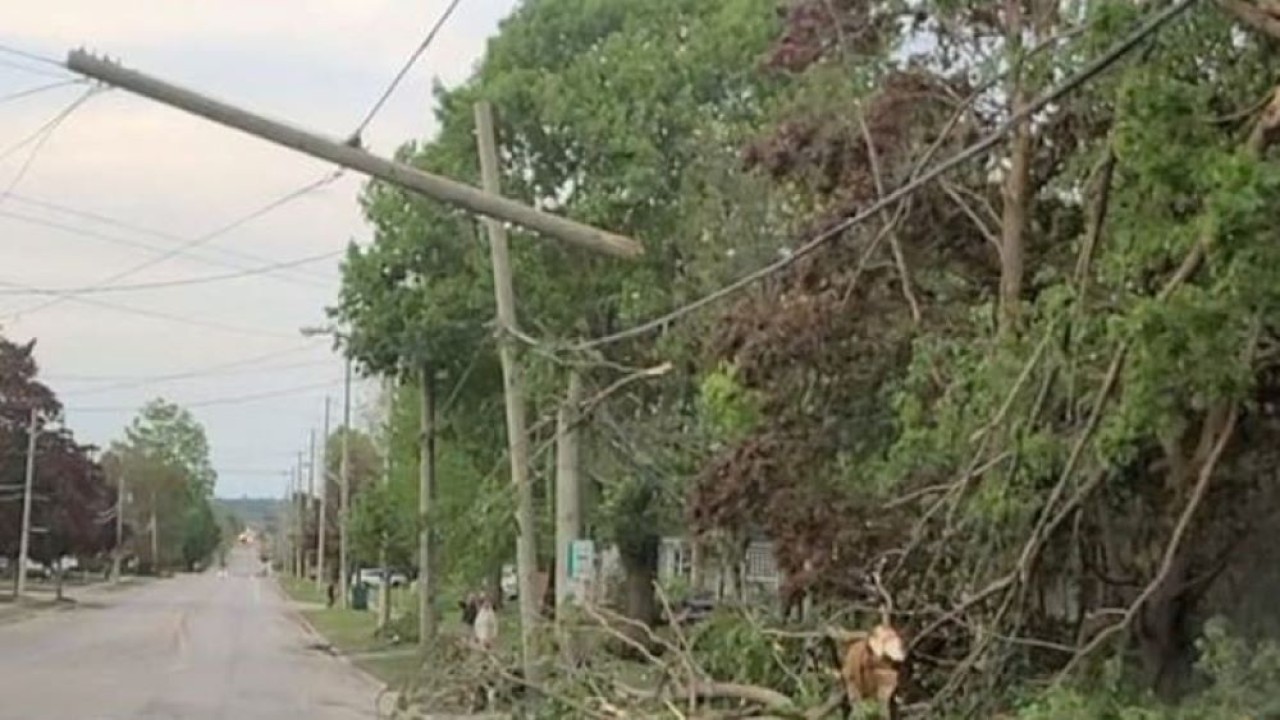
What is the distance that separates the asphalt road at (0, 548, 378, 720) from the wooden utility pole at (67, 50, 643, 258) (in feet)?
38.0

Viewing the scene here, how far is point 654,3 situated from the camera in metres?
38.9

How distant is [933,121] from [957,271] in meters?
1.61

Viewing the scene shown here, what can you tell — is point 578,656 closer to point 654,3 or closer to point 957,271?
point 957,271

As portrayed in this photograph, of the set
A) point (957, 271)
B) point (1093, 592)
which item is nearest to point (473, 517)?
point (957, 271)

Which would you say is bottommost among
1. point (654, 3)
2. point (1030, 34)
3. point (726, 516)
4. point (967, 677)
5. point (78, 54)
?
point (967, 677)

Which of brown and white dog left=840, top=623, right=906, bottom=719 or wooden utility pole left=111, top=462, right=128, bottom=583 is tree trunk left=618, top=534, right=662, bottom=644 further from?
wooden utility pole left=111, top=462, right=128, bottom=583

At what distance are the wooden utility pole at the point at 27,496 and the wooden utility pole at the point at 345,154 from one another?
68790 mm

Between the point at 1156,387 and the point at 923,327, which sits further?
the point at 923,327

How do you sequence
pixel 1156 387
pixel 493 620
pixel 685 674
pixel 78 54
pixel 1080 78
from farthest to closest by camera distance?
1. pixel 493 620
2. pixel 685 674
3. pixel 78 54
4. pixel 1156 387
5. pixel 1080 78

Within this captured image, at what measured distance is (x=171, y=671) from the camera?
128 ft

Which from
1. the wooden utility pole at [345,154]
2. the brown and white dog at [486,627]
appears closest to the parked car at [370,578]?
the brown and white dog at [486,627]

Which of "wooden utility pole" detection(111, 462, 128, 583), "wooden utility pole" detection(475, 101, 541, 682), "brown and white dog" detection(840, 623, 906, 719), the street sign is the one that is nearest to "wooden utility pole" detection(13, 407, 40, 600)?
"wooden utility pole" detection(111, 462, 128, 583)

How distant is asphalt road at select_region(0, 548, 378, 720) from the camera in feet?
96.2

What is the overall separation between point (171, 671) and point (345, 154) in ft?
79.1
